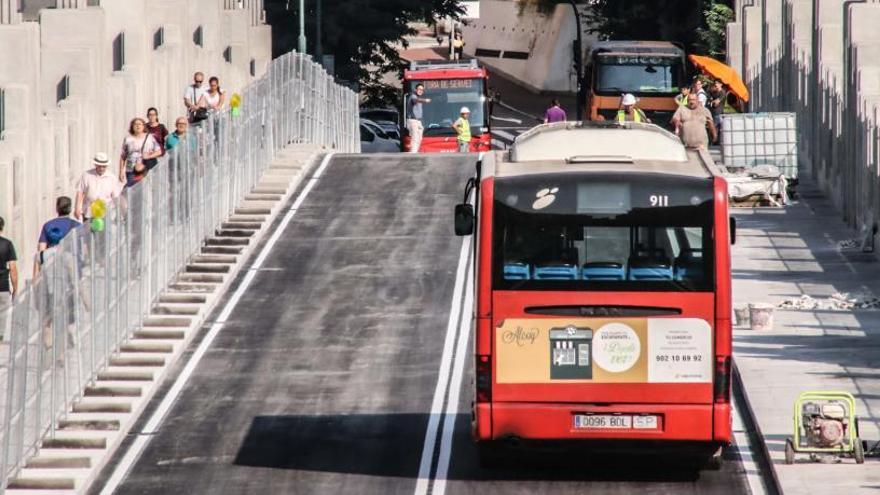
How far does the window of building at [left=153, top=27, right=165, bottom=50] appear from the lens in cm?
→ 4868

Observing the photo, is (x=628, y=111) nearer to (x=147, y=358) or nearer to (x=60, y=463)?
(x=147, y=358)

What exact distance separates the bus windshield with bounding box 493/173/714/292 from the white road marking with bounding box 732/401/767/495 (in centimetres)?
196

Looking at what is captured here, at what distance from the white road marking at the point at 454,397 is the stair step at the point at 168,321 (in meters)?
3.51

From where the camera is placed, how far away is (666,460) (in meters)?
22.0

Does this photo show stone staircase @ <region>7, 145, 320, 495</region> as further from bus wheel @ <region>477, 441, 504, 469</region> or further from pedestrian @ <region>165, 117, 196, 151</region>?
bus wheel @ <region>477, 441, 504, 469</region>

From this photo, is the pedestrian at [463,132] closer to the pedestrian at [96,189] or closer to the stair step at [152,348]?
the pedestrian at [96,189]

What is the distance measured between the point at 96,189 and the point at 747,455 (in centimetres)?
1087

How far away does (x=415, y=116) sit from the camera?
174 feet

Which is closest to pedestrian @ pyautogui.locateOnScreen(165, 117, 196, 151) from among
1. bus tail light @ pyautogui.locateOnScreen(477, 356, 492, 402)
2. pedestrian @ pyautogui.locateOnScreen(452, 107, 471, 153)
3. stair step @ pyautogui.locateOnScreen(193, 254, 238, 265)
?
stair step @ pyautogui.locateOnScreen(193, 254, 238, 265)

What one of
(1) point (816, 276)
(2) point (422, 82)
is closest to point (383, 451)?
(1) point (816, 276)

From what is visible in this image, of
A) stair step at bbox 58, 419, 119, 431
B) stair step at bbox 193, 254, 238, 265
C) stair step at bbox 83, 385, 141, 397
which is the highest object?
stair step at bbox 193, 254, 238, 265

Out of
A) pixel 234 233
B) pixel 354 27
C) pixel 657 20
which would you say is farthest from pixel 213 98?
pixel 657 20

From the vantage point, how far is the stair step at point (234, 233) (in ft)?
113

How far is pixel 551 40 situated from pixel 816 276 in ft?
226
